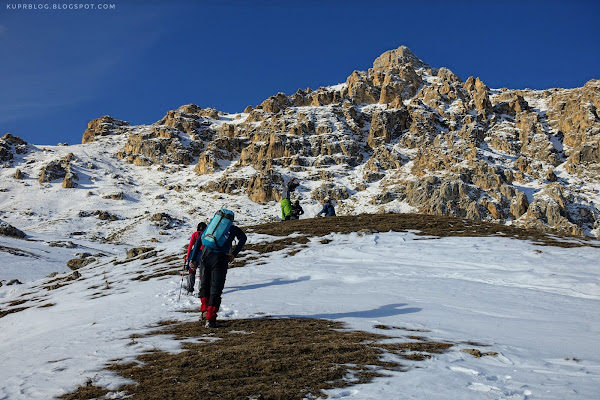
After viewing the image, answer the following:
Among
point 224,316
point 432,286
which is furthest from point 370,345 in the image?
point 432,286

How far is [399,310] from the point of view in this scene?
959cm

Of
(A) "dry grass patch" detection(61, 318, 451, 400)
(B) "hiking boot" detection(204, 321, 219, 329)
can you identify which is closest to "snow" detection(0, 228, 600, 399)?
(A) "dry grass patch" detection(61, 318, 451, 400)

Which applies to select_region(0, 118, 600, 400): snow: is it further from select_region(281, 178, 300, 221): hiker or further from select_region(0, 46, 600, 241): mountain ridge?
select_region(0, 46, 600, 241): mountain ridge

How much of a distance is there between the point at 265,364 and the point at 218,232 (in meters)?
4.26

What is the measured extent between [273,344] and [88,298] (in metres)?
10.9

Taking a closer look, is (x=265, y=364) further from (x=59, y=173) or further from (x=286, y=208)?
(x=59, y=173)

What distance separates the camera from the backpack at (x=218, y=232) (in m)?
9.00

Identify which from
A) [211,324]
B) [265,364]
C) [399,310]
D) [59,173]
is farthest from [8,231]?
[59,173]

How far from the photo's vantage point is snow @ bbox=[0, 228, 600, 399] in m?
4.96

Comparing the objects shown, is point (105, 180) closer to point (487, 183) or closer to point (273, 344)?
point (487, 183)

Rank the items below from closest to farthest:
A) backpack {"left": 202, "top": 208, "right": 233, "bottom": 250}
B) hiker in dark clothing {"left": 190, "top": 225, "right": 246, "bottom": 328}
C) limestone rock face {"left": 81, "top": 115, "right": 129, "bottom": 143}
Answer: hiker in dark clothing {"left": 190, "top": 225, "right": 246, "bottom": 328}
backpack {"left": 202, "top": 208, "right": 233, "bottom": 250}
limestone rock face {"left": 81, "top": 115, "right": 129, "bottom": 143}

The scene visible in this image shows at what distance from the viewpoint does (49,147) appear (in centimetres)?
15850

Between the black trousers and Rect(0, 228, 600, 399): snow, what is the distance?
130 centimetres

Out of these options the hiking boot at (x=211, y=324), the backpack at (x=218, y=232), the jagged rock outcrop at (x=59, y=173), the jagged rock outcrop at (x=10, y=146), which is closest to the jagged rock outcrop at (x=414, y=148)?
the jagged rock outcrop at (x=59, y=173)
